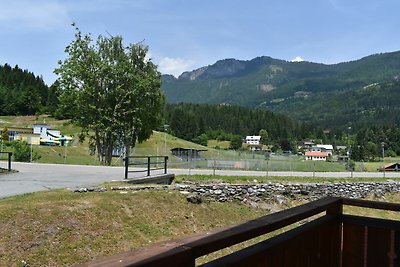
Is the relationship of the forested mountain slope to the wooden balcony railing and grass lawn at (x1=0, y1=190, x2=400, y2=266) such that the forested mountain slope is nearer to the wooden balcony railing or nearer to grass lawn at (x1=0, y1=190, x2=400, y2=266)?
grass lawn at (x1=0, y1=190, x2=400, y2=266)

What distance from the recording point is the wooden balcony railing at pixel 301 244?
1911 millimetres

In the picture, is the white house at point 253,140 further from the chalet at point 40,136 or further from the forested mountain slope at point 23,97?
the chalet at point 40,136

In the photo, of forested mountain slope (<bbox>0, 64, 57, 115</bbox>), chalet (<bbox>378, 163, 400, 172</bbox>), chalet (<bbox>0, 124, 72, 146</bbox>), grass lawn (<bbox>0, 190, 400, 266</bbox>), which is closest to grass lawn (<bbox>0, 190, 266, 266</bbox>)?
grass lawn (<bbox>0, 190, 400, 266</bbox>)

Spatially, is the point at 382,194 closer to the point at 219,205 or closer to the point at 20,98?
the point at 219,205

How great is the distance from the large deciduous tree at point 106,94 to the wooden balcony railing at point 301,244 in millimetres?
32528

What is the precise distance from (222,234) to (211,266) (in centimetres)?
18

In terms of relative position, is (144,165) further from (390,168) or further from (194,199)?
(390,168)

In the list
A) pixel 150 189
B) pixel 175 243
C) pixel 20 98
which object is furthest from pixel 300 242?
pixel 20 98

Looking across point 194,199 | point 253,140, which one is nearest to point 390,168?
point 194,199

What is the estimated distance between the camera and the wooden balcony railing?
1911 mm

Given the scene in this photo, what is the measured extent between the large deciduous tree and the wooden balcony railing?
32.5 meters

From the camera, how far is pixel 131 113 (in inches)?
1449

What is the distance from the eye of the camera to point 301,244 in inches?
133

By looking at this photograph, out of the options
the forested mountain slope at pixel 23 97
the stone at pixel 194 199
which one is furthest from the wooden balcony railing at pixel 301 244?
the forested mountain slope at pixel 23 97
